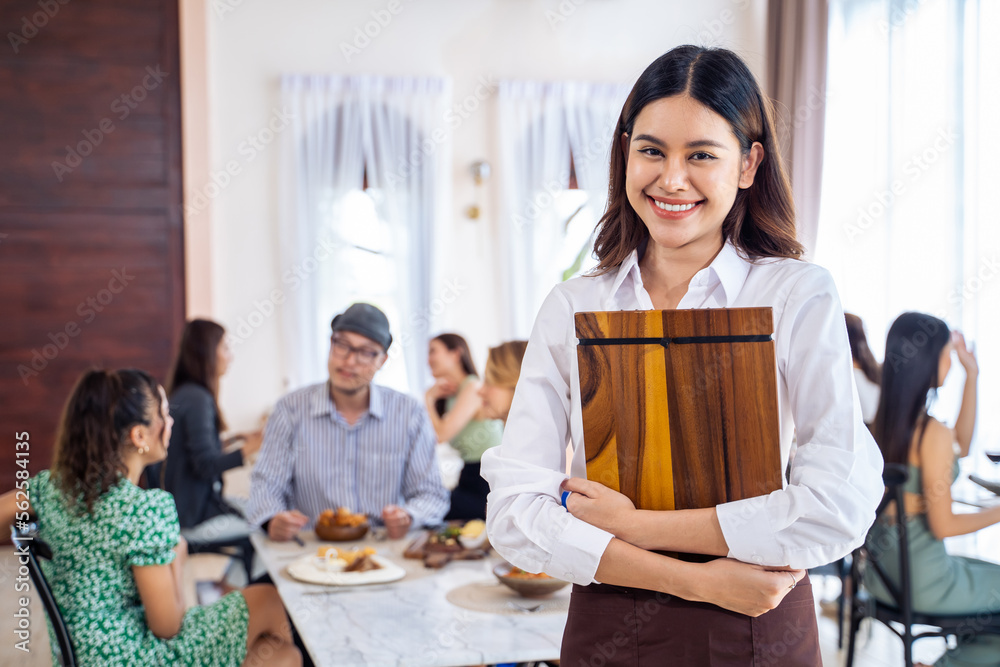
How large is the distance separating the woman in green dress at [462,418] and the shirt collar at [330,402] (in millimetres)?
765

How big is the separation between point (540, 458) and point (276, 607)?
1561mm

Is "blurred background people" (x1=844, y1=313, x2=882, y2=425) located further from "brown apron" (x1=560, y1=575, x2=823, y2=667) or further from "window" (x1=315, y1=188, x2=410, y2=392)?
"window" (x1=315, y1=188, x2=410, y2=392)

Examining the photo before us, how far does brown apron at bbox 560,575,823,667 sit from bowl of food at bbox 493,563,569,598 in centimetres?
84

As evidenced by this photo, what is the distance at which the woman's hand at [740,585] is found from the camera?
97 cm

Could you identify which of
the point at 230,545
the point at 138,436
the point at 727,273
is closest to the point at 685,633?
the point at 727,273

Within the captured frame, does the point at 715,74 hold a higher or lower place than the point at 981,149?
lower

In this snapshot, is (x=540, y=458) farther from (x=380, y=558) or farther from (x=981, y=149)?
(x=981, y=149)

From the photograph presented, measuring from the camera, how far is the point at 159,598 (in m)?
2.01

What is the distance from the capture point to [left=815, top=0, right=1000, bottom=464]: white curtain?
13.8 feet

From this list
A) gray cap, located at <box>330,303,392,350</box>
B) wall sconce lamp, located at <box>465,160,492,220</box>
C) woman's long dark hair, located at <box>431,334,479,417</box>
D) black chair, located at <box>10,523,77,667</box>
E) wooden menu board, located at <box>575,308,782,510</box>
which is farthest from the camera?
wall sconce lamp, located at <box>465,160,492,220</box>

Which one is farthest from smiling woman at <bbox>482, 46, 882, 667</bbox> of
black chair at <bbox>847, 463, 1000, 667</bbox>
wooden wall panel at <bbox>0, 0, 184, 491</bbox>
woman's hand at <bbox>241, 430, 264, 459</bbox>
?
wooden wall panel at <bbox>0, 0, 184, 491</bbox>

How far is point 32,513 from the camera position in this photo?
2.05 metres

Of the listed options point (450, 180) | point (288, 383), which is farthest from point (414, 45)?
point (288, 383)

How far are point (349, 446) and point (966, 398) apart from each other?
2337mm
